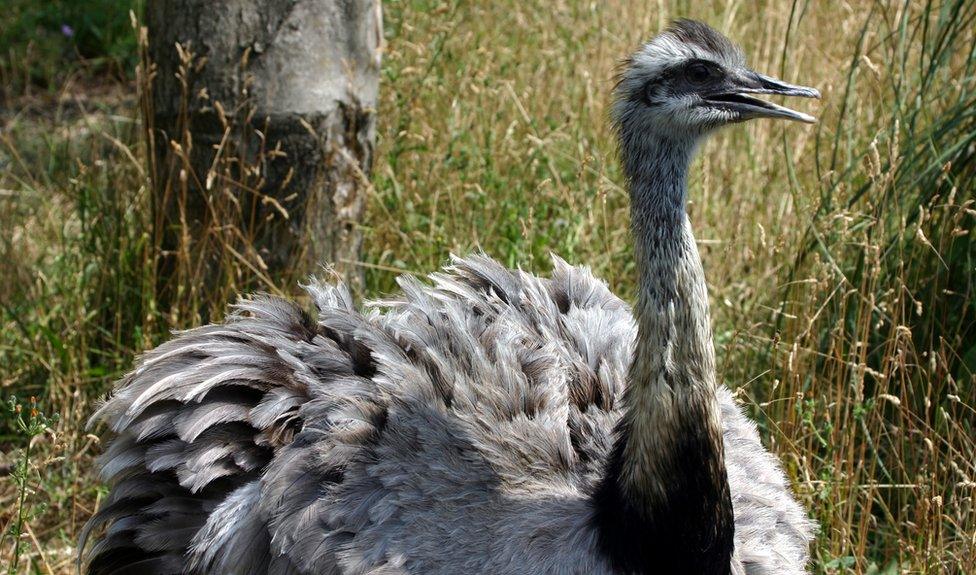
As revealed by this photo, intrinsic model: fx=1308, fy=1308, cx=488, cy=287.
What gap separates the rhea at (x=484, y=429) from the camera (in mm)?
2998

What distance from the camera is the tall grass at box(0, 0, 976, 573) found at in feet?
13.3

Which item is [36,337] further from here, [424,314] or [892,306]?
[892,306]

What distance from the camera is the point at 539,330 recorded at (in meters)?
3.83

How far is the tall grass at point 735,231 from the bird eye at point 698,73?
95cm

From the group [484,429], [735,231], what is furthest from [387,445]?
[735,231]

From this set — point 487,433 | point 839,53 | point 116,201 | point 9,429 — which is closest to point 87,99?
point 116,201

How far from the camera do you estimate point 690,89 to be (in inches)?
124

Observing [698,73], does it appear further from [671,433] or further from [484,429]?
[484,429]

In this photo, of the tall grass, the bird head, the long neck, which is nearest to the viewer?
the long neck

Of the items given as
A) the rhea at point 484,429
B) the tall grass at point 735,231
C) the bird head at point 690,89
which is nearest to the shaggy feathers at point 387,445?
the rhea at point 484,429

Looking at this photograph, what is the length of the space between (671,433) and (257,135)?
2246mm

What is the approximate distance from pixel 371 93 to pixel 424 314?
1364mm

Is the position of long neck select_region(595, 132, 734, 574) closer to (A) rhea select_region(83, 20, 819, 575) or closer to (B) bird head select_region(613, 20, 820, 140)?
(A) rhea select_region(83, 20, 819, 575)

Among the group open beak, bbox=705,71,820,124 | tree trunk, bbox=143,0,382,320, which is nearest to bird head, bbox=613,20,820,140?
open beak, bbox=705,71,820,124
